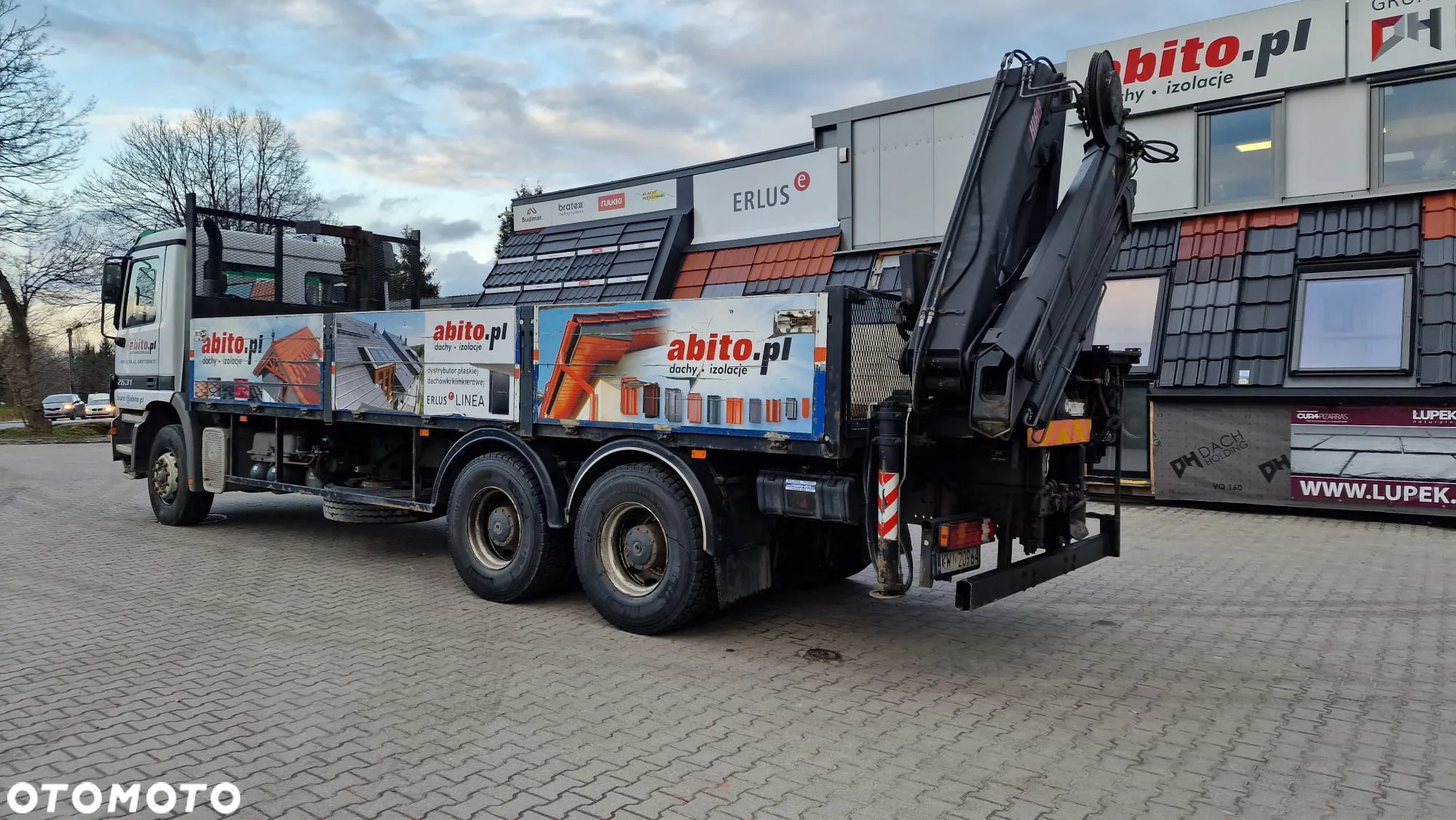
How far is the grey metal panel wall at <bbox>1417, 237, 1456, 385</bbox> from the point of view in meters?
10.2

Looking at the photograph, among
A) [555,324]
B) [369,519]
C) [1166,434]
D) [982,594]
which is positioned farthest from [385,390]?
[1166,434]

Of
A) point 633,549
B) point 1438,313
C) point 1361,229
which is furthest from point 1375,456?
point 633,549

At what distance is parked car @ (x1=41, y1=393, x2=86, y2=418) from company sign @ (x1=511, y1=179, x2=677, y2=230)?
22728 mm

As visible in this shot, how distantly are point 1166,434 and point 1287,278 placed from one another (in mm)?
2275

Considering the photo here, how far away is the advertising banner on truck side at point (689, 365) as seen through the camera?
525 cm

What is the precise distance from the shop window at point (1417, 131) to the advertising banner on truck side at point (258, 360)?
1166cm

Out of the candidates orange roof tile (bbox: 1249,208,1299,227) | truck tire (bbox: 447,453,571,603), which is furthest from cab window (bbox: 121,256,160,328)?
orange roof tile (bbox: 1249,208,1299,227)

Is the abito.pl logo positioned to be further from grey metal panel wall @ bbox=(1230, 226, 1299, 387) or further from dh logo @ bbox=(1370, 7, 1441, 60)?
dh logo @ bbox=(1370, 7, 1441, 60)

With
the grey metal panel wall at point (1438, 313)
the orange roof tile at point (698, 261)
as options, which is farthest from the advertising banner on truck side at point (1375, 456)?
the orange roof tile at point (698, 261)

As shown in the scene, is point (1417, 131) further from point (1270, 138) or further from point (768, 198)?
point (768, 198)

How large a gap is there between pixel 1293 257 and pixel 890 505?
916 centimetres

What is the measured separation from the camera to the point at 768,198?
56.1 feet

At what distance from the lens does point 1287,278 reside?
11.6 meters

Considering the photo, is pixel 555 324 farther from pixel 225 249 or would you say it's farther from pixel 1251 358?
pixel 1251 358
